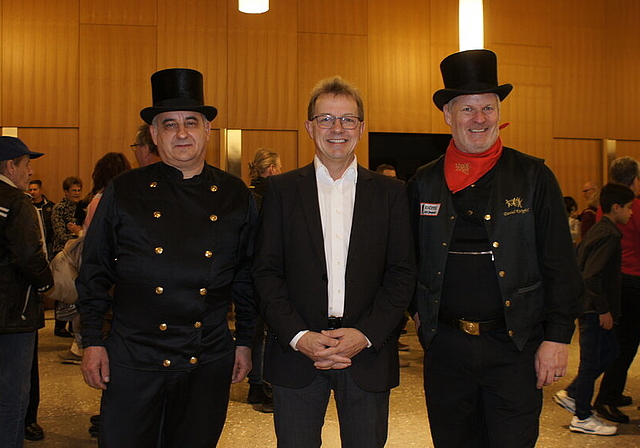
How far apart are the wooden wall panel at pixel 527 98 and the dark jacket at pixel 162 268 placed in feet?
28.8

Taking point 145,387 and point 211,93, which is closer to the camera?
point 145,387

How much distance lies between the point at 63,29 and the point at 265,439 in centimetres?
727

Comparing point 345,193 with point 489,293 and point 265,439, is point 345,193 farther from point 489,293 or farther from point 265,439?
point 265,439

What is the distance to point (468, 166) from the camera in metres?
2.49

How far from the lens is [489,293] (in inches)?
94.1

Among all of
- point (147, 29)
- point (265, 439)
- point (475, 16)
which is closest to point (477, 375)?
point (265, 439)

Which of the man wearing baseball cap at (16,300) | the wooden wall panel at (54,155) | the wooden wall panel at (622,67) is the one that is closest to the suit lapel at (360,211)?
the man wearing baseball cap at (16,300)

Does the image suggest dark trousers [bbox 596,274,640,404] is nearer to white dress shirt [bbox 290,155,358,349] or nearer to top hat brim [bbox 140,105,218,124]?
white dress shirt [bbox 290,155,358,349]

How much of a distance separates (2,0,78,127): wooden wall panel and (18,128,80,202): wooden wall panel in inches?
5.3

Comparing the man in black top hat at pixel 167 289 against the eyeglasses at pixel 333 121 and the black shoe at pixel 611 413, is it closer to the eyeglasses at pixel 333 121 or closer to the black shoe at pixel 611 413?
the eyeglasses at pixel 333 121

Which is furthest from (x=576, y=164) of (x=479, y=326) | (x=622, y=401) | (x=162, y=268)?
(x=162, y=268)

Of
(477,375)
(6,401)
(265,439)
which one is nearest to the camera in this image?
(477,375)

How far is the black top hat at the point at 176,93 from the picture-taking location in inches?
94.7

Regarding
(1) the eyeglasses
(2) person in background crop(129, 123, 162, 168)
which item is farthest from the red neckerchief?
(2) person in background crop(129, 123, 162, 168)
